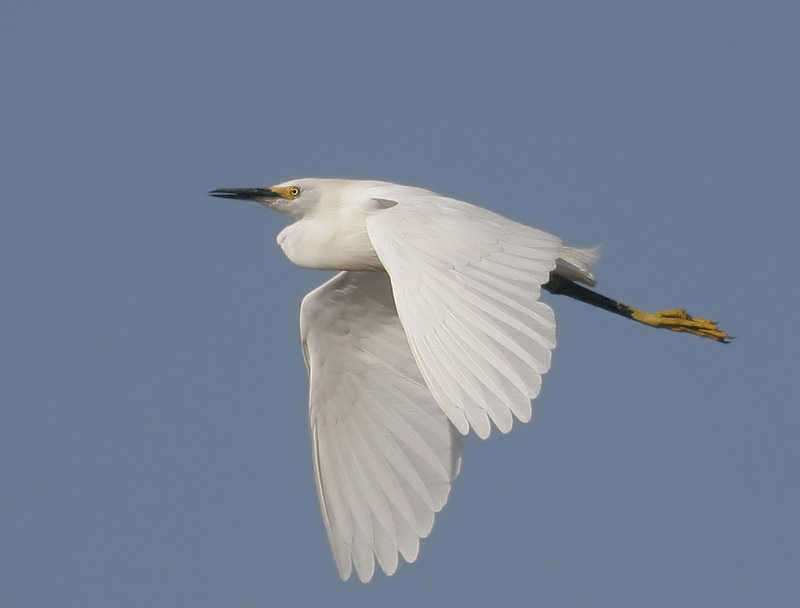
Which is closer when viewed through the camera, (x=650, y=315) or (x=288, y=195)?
(x=288, y=195)

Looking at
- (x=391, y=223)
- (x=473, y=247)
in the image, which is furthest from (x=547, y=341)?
(x=391, y=223)

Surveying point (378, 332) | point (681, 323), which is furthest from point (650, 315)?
point (378, 332)

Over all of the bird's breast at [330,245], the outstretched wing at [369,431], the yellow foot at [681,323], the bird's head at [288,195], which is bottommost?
the outstretched wing at [369,431]

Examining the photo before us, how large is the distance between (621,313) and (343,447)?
2.16m

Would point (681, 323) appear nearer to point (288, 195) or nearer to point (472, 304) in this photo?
point (288, 195)

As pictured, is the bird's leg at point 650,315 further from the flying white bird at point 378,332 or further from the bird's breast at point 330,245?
the bird's breast at point 330,245

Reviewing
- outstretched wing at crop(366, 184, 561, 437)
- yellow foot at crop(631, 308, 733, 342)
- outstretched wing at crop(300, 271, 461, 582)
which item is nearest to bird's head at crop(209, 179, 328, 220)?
outstretched wing at crop(300, 271, 461, 582)

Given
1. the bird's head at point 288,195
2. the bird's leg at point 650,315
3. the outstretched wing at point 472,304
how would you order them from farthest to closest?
the bird's leg at point 650,315
the bird's head at point 288,195
the outstretched wing at point 472,304

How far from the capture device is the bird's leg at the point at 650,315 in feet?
30.9

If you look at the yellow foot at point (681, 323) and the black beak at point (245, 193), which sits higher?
the black beak at point (245, 193)

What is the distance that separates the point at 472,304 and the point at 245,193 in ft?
10.6

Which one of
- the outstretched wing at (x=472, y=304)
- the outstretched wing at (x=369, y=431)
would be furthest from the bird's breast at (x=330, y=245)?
the outstretched wing at (x=472, y=304)

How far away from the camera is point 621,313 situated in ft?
31.8

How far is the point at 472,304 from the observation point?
6.40 meters
